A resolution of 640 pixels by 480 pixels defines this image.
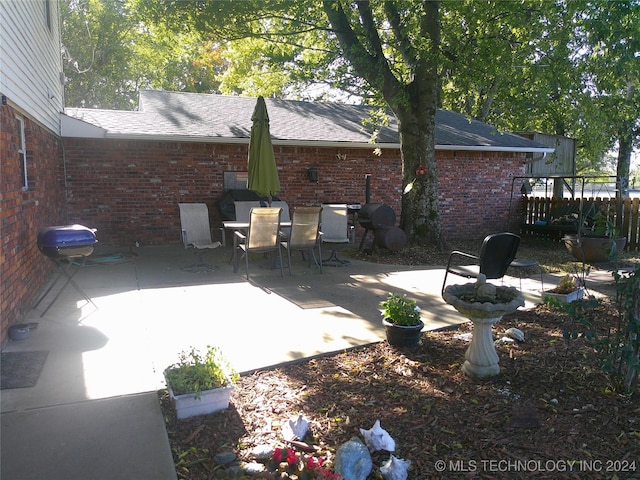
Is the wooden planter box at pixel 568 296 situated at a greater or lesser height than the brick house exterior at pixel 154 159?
lesser

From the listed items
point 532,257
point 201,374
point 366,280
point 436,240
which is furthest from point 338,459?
point 532,257

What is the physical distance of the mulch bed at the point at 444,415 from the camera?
2.67 m

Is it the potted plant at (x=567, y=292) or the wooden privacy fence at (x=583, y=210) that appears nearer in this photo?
the potted plant at (x=567, y=292)

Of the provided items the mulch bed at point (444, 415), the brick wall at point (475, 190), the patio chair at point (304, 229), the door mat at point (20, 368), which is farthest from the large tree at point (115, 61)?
the mulch bed at point (444, 415)

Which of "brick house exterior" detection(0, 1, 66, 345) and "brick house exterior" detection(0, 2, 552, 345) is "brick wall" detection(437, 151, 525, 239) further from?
"brick house exterior" detection(0, 1, 66, 345)

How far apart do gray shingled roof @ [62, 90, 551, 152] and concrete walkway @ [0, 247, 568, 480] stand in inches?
113

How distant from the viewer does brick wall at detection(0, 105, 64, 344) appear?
433 cm

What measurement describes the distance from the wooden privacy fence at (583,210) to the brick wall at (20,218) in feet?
31.1

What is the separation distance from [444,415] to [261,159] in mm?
6203

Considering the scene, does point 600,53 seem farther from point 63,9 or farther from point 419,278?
point 63,9

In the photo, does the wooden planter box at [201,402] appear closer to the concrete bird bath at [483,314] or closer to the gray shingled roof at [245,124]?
the concrete bird bath at [483,314]

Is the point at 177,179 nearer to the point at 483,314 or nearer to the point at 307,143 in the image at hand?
the point at 307,143

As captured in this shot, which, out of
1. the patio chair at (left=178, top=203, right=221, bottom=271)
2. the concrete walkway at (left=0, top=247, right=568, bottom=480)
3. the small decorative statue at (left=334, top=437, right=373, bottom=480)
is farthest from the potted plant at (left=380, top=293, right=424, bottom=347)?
the patio chair at (left=178, top=203, right=221, bottom=271)

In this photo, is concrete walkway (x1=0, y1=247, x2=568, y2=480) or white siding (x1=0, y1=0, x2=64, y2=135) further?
white siding (x1=0, y1=0, x2=64, y2=135)
